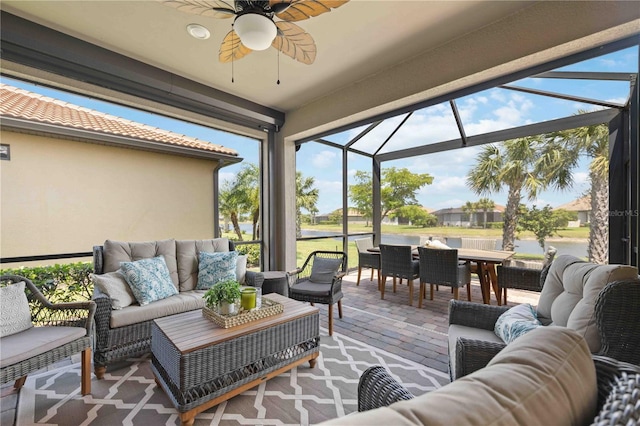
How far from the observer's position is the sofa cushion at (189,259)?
307 cm

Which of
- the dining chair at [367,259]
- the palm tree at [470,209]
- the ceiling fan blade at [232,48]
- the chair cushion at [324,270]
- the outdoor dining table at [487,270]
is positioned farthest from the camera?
the palm tree at [470,209]

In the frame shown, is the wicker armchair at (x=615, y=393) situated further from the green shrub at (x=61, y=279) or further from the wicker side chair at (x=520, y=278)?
the green shrub at (x=61, y=279)

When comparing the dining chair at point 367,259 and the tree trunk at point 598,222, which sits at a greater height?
the tree trunk at point 598,222

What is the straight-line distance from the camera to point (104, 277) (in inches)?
96.9

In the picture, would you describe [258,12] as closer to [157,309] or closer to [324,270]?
[157,309]

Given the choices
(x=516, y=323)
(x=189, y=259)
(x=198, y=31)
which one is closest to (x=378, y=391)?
(x=516, y=323)

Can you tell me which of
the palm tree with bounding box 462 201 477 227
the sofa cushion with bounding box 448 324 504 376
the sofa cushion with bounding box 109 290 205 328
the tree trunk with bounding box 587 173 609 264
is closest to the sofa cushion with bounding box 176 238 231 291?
the sofa cushion with bounding box 109 290 205 328

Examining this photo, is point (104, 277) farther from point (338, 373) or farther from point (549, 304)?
point (549, 304)

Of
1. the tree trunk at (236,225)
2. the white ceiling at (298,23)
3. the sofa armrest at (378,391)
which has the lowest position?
the sofa armrest at (378,391)

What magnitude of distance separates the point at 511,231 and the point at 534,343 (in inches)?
198

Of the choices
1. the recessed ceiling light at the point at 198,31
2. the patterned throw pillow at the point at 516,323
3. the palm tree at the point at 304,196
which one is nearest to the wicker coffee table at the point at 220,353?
the patterned throw pillow at the point at 516,323

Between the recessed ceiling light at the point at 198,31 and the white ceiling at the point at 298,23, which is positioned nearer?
the white ceiling at the point at 298,23

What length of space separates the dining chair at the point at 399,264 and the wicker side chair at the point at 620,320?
106 inches

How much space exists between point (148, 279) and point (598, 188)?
221 inches
